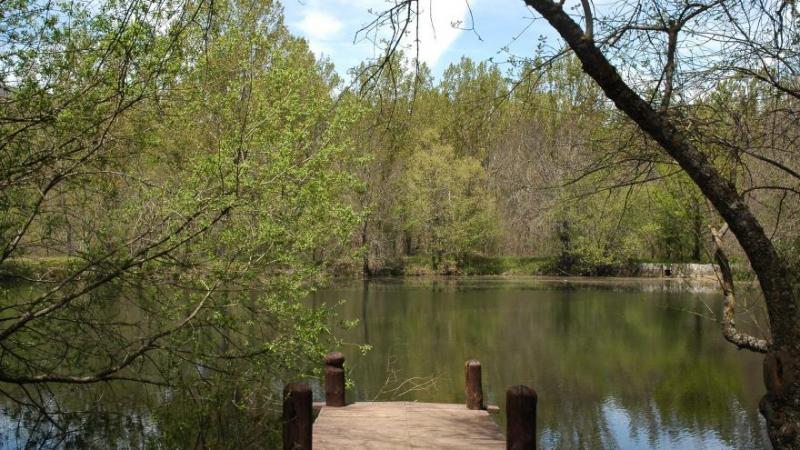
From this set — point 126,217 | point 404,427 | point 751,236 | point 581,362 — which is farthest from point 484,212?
point 751,236

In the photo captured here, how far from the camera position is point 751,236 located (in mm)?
4641

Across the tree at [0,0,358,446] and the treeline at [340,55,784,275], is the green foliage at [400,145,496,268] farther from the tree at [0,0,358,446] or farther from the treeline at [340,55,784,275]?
the tree at [0,0,358,446]

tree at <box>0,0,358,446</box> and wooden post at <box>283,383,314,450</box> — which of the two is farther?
wooden post at <box>283,383,314,450</box>

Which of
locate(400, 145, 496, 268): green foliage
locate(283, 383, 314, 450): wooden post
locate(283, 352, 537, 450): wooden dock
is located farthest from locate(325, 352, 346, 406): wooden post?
locate(400, 145, 496, 268): green foliage

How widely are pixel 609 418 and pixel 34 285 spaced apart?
9.37 meters

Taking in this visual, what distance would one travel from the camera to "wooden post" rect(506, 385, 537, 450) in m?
5.93

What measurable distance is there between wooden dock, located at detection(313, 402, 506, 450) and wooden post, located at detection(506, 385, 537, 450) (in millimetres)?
782

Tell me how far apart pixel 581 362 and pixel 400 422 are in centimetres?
1001

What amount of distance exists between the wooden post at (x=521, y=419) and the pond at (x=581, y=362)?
167 inches

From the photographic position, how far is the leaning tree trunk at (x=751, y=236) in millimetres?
4641

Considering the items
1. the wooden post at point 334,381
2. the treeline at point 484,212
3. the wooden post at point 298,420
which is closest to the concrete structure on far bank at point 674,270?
the treeline at point 484,212

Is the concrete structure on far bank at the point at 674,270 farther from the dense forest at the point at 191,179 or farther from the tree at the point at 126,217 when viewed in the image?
the tree at the point at 126,217

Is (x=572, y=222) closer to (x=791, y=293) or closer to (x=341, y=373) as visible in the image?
(x=341, y=373)

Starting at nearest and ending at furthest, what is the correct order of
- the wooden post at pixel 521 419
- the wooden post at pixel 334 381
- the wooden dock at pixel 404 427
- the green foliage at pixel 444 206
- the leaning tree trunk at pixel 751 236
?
1. the leaning tree trunk at pixel 751 236
2. the wooden post at pixel 521 419
3. the wooden dock at pixel 404 427
4. the wooden post at pixel 334 381
5. the green foliage at pixel 444 206
